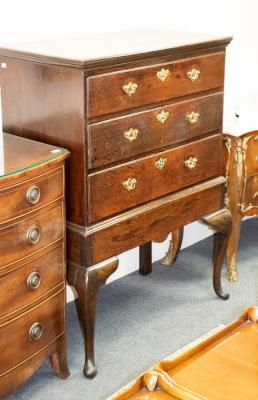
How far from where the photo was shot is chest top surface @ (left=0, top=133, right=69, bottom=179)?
92.1 inches

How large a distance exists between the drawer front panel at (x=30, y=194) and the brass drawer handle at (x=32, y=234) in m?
0.07

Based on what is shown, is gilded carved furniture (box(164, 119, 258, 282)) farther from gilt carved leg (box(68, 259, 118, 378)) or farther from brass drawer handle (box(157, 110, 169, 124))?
gilt carved leg (box(68, 259, 118, 378))

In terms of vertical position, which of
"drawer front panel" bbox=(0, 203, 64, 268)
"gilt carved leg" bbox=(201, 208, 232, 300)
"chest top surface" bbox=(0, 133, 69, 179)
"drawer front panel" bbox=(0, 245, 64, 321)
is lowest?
"gilt carved leg" bbox=(201, 208, 232, 300)

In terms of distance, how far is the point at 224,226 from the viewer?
3.36 meters

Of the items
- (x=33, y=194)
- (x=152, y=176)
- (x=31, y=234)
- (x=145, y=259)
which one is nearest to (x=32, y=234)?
(x=31, y=234)

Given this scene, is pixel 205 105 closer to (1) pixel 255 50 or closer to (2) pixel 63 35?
(2) pixel 63 35

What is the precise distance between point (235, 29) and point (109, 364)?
2302 millimetres

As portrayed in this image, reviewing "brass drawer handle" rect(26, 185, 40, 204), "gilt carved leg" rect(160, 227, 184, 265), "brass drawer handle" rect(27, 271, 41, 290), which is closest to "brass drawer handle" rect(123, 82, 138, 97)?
"brass drawer handle" rect(26, 185, 40, 204)

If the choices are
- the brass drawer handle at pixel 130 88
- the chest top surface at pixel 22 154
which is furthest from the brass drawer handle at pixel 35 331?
the brass drawer handle at pixel 130 88

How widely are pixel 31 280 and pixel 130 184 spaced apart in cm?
57

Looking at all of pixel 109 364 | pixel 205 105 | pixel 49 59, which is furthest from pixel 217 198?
pixel 49 59

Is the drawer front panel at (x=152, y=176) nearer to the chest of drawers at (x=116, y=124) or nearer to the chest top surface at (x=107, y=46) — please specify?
the chest of drawers at (x=116, y=124)

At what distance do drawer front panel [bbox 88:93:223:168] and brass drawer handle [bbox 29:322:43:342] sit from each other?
2.08 ft

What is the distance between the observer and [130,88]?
2650 mm
